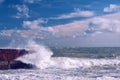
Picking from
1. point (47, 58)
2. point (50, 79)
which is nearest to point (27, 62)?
point (47, 58)

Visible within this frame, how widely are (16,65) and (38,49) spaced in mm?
8101

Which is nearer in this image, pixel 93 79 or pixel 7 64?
pixel 93 79

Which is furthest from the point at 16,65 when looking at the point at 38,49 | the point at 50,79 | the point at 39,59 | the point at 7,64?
the point at 50,79

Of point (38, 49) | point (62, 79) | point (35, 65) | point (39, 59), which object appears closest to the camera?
point (62, 79)

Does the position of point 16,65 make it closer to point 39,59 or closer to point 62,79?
point 39,59

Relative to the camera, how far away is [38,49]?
47312 mm

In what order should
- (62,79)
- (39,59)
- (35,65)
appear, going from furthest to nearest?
(39,59) → (35,65) → (62,79)

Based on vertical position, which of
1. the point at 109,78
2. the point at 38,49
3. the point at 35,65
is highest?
the point at 38,49

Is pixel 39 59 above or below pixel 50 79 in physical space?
above

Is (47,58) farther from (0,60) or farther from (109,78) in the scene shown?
(109,78)

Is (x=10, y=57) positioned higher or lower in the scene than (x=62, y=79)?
higher

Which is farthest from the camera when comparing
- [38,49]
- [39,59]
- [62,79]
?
[38,49]

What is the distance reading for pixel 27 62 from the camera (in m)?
41.1

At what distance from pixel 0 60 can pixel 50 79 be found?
56.5 ft
